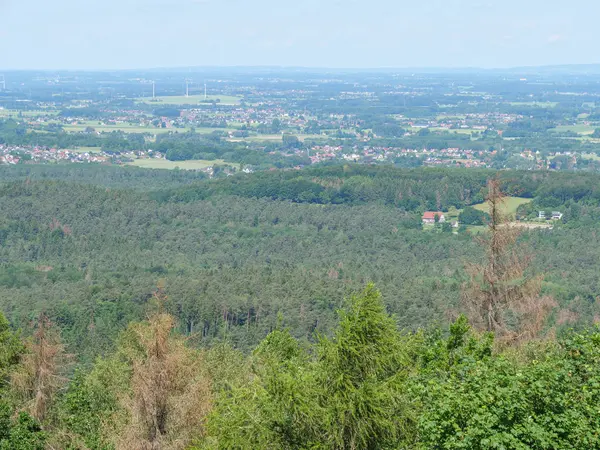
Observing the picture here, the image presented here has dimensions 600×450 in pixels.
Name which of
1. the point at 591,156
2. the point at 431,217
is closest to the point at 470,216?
the point at 431,217

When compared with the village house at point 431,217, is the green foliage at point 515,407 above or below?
above

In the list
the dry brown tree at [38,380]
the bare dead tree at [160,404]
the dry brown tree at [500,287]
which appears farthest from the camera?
the dry brown tree at [500,287]

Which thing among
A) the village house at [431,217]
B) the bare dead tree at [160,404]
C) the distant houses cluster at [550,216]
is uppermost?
the bare dead tree at [160,404]

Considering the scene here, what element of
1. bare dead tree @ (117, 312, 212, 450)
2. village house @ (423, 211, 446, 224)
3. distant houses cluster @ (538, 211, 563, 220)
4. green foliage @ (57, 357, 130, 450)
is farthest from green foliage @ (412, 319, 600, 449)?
village house @ (423, 211, 446, 224)

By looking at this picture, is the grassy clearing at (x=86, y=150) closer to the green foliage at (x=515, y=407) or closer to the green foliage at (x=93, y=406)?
the green foliage at (x=93, y=406)

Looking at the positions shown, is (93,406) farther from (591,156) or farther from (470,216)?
(591,156)

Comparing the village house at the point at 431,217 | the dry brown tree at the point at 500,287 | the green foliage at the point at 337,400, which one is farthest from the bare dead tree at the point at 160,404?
the village house at the point at 431,217

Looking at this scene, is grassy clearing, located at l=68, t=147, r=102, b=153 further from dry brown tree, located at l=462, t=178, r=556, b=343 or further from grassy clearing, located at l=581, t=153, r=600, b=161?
dry brown tree, located at l=462, t=178, r=556, b=343

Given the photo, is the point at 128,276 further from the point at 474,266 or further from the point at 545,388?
the point at 545,388
